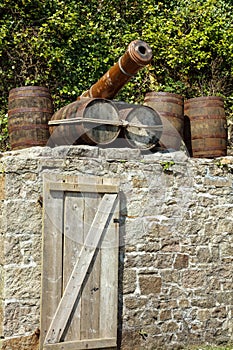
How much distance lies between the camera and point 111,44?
9.55 m

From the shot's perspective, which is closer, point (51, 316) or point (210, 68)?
point (51, 316)

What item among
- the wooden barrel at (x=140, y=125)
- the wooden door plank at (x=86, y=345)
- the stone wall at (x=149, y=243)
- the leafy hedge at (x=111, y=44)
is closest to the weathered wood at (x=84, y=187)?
the stone wall at (x=149, y=243)

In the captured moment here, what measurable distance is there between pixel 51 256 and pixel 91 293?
0.61m

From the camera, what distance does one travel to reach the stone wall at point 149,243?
5.56 metres

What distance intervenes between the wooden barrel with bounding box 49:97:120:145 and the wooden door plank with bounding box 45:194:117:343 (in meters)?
0.67

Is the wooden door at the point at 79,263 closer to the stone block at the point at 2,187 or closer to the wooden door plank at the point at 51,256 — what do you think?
the wooden door plank at the point at 51,256

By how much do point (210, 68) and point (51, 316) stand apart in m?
6.06

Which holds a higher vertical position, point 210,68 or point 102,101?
point 210,68

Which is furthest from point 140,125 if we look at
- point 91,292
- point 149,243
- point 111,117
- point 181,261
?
point 91,292

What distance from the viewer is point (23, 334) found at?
5.51 m

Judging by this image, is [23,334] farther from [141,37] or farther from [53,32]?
[141,37]

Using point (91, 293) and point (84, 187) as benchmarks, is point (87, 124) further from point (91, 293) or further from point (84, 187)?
point (91, 293)

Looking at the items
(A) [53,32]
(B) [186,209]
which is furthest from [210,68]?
(B) [186,209]

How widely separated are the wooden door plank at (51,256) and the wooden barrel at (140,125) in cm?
117
